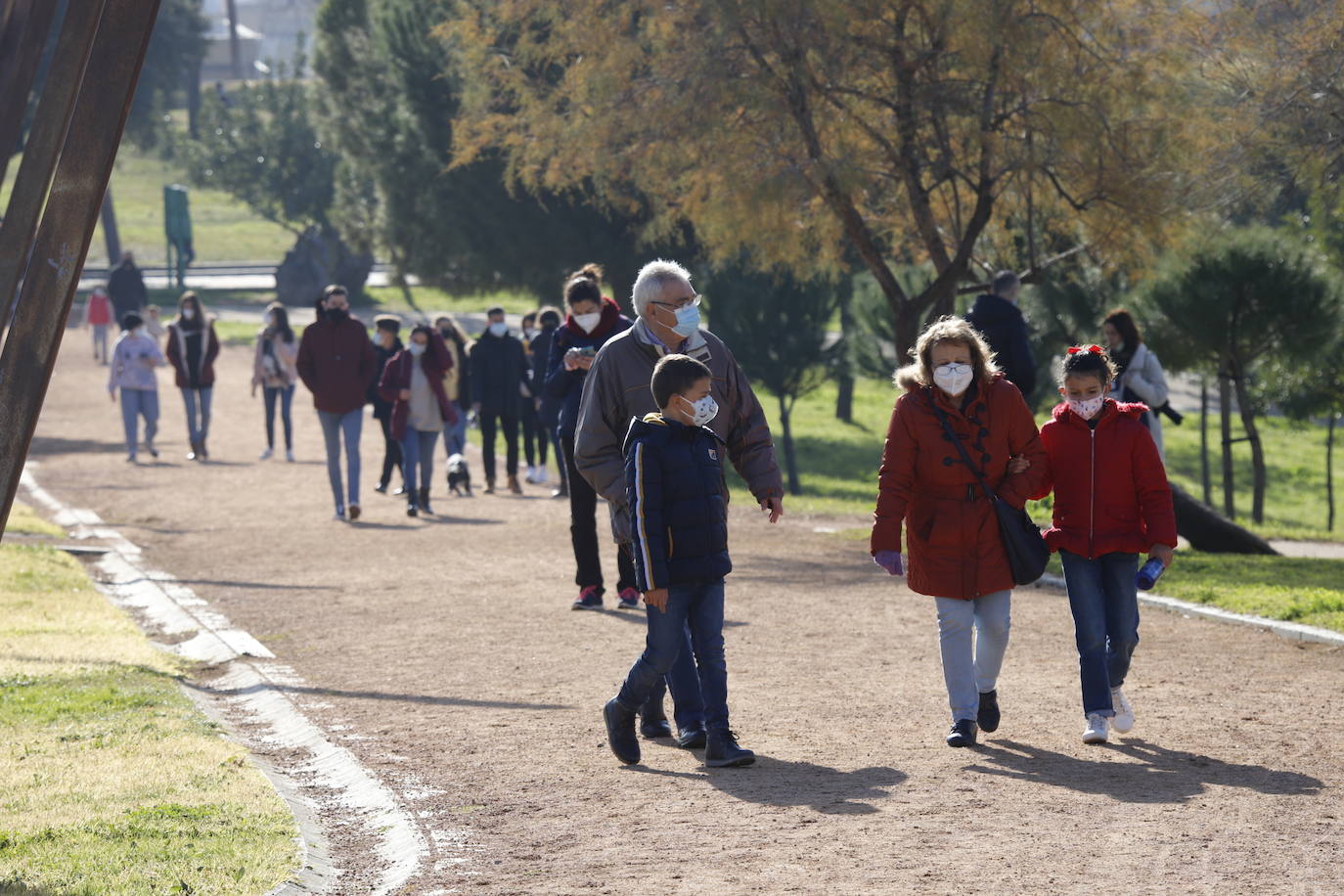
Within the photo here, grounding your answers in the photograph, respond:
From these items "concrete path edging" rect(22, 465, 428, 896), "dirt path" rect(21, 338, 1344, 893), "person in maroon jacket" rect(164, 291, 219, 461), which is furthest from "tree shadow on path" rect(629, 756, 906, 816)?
"person in maroon jacket" rect(164, 291, 219, 461)

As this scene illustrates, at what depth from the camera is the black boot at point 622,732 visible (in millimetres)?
6762

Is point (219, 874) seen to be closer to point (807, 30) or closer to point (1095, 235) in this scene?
point (807, 30)

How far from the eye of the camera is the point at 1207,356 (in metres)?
26.0

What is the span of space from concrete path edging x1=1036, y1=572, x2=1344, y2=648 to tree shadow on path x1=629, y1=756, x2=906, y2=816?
3.99m

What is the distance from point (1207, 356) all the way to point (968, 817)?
21566mm

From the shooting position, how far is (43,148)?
22.2 ft

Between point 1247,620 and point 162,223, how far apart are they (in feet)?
251

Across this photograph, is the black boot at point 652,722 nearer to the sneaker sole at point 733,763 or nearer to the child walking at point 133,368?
the sneaker sole at point 733,763

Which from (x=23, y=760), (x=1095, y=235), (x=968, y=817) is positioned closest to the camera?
(x=968, y=817)

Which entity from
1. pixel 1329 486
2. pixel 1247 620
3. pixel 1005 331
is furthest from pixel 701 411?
pixel 1329 486

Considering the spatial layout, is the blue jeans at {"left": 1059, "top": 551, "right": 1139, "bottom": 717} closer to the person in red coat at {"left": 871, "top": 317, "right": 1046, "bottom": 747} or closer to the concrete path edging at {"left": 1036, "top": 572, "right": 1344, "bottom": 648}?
the person in red coat at {"left": 871, "top": 317, "right": 1046, "bottom": 747}

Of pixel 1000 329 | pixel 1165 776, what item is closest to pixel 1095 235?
pixel 1000 329

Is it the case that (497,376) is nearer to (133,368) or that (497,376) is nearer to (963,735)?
(133,368)

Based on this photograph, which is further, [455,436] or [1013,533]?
[455,436]
